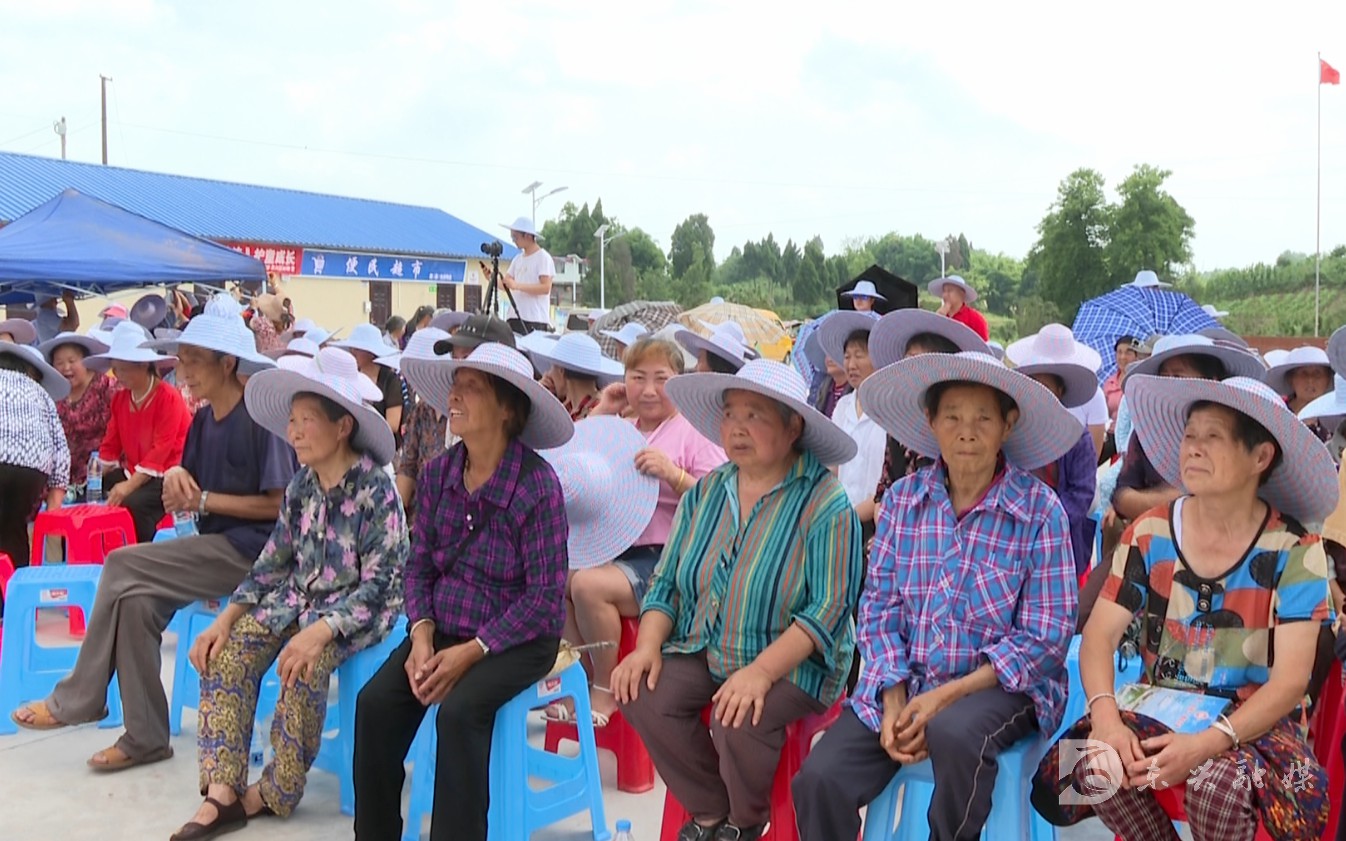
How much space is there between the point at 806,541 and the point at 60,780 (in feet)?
8.72

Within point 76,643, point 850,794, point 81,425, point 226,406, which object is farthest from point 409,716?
point 81,425

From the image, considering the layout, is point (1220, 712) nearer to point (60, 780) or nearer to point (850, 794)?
point (850, 794)

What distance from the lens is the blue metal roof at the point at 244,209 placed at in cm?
2661

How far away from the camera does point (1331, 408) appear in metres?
3.74

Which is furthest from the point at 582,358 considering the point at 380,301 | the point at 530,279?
the point at 380,301

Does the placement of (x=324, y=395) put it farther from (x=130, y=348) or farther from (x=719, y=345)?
(x=130, y=348)

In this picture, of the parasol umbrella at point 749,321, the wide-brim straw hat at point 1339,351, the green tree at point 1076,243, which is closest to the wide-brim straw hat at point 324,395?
the wide-brim straw hat at point 1339,351

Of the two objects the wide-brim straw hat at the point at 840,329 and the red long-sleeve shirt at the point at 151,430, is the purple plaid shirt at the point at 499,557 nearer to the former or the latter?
the wide-brim straw hat at the point at 840,329

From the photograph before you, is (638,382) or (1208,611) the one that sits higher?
(638,382)

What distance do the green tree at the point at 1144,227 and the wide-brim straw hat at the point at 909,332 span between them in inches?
971

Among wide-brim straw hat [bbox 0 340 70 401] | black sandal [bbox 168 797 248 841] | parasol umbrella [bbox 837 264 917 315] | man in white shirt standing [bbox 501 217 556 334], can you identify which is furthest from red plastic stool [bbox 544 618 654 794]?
man in white shirt standing [bbox 501 217 556 334]

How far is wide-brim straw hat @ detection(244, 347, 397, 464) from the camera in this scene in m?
3.64

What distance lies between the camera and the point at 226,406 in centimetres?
432

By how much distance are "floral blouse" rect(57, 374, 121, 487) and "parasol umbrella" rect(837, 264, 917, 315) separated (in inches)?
166
